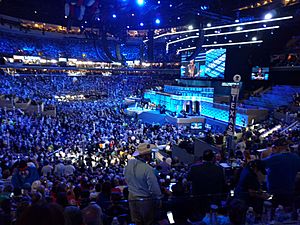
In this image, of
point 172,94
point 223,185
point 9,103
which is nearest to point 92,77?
point 172,94

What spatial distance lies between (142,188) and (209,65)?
2683cm

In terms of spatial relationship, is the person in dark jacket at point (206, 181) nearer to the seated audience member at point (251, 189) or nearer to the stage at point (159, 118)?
the seated audience member at point (251, 189)

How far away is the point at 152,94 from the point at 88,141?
19594mm

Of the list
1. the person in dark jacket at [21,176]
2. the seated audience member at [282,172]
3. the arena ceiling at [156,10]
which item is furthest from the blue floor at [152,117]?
the seated audience member at [282,172]

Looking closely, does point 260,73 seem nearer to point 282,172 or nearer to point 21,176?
point 282,172

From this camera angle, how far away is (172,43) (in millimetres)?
37469

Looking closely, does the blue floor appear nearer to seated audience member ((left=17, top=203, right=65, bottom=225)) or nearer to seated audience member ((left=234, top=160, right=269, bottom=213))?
seated audience member ((left=234, top=160, right=269, bottom=213))

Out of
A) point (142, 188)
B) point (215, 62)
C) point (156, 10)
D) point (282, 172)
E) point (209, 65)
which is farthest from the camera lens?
point (209, 65)

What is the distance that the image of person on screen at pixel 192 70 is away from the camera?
103 feet

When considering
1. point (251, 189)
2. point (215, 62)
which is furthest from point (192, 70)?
point (251, 189)

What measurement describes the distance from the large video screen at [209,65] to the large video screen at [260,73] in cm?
307

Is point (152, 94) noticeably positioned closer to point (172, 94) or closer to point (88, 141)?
point (172, 94)

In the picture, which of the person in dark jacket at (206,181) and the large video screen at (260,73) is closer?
the person in dark jacket at (206,181)

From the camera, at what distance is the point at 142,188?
3250mm
